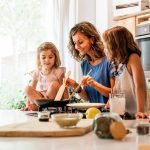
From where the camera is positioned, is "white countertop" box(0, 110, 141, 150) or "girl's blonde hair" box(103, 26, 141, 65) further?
"girl's blonde hair" box(103, 26, 141, 65)

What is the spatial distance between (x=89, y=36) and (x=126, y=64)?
0.57 m

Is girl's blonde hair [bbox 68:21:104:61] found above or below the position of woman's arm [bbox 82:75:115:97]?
above

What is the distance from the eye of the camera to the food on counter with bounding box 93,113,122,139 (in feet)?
3.70

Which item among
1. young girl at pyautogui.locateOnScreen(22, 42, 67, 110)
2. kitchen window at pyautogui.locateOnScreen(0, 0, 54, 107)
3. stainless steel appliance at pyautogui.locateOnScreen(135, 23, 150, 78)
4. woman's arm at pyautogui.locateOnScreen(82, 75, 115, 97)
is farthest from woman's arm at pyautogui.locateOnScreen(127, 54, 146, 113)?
kitchen window at pyautogui.locateOnScreen(0, 0, 54, 107)

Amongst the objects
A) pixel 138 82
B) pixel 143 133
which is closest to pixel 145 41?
pixel 138 82

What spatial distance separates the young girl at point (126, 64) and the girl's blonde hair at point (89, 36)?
0.42 meters

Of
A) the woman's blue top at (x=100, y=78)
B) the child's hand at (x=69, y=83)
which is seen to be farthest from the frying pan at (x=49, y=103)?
the woman's blue top at (x=100, y=78)

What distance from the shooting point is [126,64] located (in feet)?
6.59

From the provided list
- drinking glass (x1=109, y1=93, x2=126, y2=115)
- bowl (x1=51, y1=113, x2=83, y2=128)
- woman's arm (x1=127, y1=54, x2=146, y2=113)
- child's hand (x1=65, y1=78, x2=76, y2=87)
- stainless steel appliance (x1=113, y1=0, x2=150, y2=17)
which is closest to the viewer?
bowl (x1=51, y1=113, x2=83, y2=128)

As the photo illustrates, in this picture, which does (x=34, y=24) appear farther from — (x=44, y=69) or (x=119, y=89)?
(x=119, y=89)

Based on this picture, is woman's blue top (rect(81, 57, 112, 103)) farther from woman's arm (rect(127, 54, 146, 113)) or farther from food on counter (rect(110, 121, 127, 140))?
food on counter (rect(110, 121, 127, 140))

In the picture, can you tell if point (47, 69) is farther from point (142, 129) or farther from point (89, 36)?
point (142, 129)

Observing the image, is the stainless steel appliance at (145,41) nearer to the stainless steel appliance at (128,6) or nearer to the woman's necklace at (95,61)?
the stainless steel appliance at (128,6)

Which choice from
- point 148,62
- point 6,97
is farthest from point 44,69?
point 6,97
